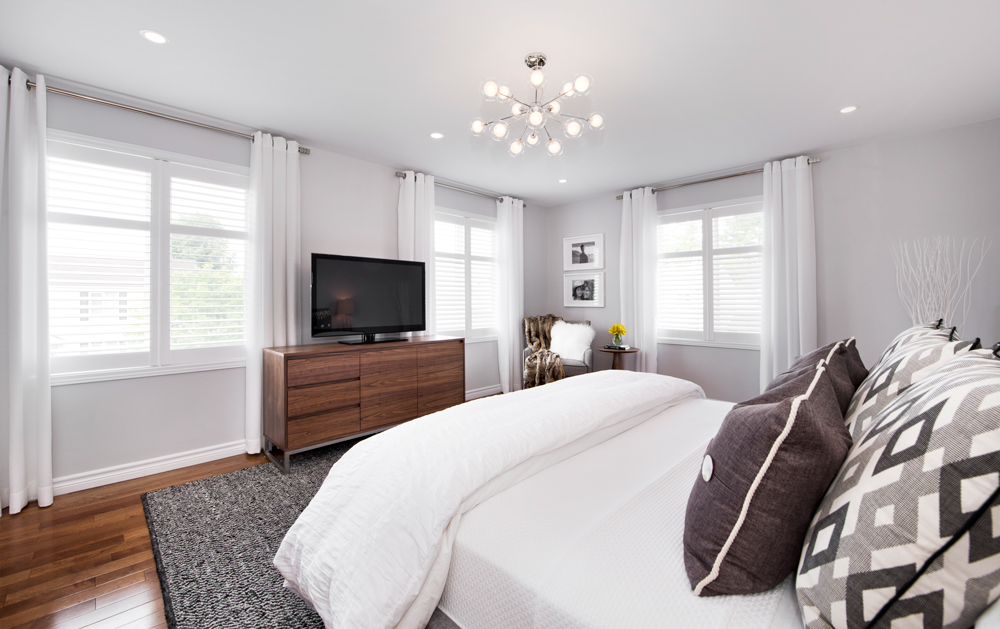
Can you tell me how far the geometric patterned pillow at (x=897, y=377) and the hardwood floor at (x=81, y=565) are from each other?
2.46 metres

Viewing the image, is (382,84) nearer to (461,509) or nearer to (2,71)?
(2,71)

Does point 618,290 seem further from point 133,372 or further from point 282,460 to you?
point 133,372

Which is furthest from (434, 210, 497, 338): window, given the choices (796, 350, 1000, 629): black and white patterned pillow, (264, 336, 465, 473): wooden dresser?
(796, 350, 1000, 629): black and white patterned pillow

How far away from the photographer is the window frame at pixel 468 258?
4.74 m

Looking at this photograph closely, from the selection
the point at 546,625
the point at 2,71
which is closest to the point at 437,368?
the point at 546,625

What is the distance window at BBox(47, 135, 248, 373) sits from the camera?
8.69ft

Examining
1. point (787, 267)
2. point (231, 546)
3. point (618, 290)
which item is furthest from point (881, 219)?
point (231, 546)

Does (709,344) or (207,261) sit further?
(709,344)

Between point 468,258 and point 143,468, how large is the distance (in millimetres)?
3413

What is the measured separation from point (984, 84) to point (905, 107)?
36cm

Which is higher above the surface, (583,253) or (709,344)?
(583,253)

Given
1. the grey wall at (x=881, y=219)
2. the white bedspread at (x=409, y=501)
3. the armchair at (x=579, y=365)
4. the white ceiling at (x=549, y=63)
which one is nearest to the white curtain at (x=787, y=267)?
the grey wall at (x=881, y=219)

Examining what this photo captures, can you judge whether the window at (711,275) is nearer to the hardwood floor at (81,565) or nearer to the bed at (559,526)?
the bed at (559,526)

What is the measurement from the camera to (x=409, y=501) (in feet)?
3.86
